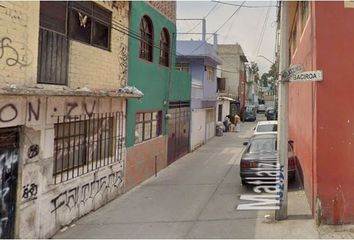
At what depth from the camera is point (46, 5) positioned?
7887 millimetres

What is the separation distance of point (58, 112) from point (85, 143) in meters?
1.69

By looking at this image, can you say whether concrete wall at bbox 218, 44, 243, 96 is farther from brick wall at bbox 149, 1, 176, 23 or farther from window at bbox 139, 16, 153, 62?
window at bbox 139, 16, 153, 62

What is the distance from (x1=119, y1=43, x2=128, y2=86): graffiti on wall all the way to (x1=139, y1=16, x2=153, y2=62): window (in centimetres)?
155

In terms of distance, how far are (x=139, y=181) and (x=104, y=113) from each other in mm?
3598

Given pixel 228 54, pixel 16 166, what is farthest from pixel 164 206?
pixel 228 54

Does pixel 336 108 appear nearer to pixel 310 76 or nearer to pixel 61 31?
pixel 310 76

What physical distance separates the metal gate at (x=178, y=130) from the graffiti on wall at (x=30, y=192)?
32.7 feet

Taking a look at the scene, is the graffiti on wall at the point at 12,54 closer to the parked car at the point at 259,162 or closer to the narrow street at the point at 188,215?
the narrow street at the point at 188,215

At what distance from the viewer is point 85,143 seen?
9.73 metres

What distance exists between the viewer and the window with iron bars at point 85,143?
28.1 feet

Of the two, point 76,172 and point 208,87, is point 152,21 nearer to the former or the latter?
point 76,172

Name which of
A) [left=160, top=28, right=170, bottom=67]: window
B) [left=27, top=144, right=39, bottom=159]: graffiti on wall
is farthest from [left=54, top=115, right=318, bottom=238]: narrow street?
[left=160, top=28, right=170, bottom=67]: window

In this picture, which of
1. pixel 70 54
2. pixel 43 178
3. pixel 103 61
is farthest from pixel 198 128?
pixel 43 178

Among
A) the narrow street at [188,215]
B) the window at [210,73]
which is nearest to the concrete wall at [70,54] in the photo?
the narrow street at [188,215]
